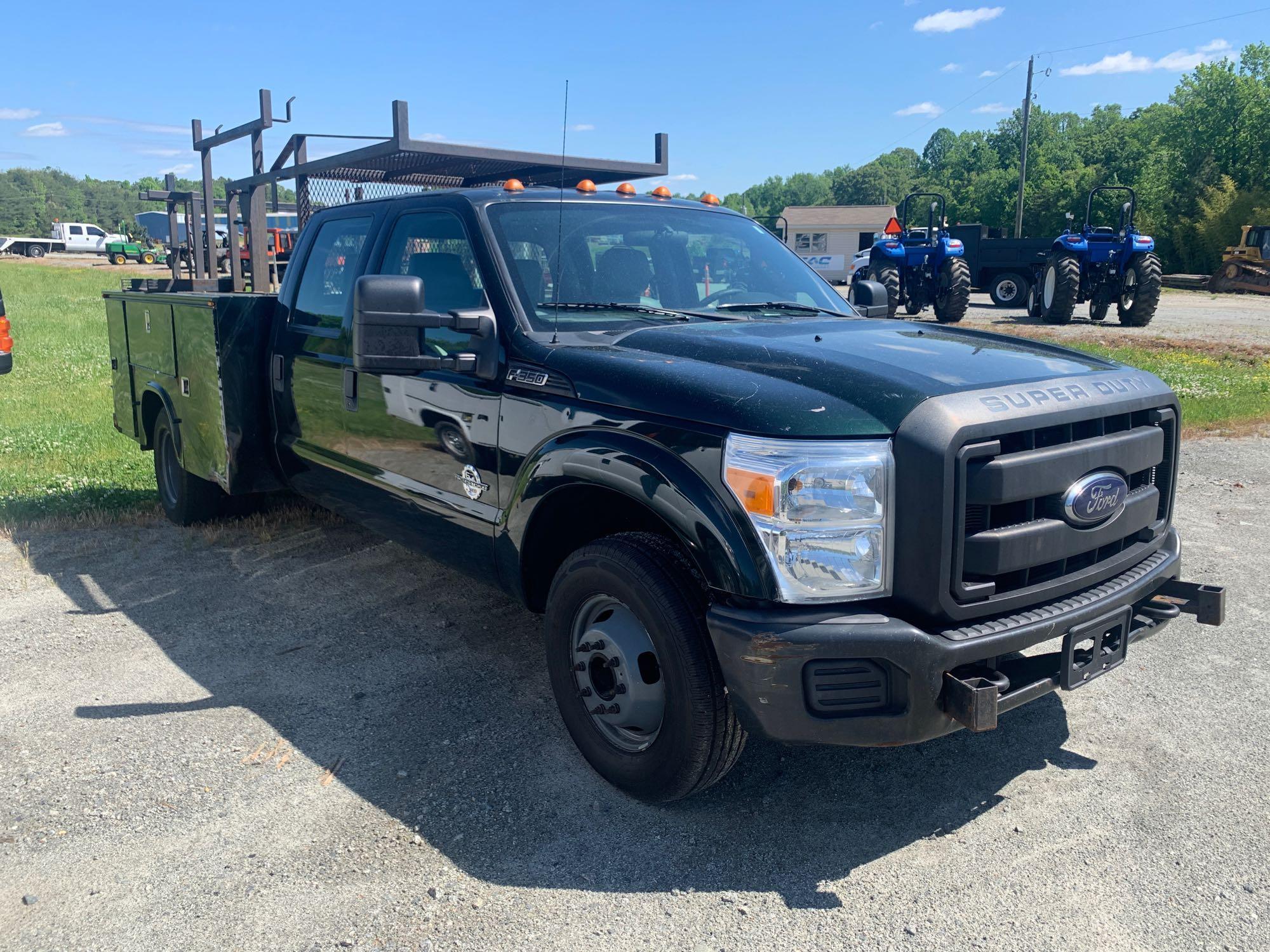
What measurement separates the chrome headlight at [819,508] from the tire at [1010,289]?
22.8 meters

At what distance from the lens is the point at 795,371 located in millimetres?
2943

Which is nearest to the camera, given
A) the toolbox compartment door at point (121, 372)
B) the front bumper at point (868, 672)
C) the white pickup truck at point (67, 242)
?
the front bumper at point (868, 672)

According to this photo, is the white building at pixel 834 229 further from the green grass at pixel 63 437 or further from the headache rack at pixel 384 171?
the headache rack at pixel 384 171

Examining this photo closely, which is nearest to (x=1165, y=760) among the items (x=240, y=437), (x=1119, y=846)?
(x=1119, y=846)

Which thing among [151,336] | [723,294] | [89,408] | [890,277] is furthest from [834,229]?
[723,294]

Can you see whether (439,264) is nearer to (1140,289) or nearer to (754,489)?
(754,489)

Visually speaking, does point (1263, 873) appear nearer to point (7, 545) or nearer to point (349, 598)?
point (349, 598)

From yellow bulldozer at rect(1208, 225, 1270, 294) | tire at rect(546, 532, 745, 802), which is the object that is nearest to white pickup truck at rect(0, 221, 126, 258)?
yellow bulldozer at rect(1208, 225, 1270, 294)

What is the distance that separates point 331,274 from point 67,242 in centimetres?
7657

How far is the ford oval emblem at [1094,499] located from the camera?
9.46 ft

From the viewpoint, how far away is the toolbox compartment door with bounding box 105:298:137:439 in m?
6.59

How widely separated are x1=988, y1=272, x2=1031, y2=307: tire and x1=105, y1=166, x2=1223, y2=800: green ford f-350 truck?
20.8 metres

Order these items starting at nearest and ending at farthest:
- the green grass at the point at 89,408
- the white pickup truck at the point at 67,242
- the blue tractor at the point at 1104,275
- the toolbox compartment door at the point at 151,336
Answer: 1. the toolbox compartment door at the point at 151,336
2. the green grass at the point at 89,408
3. the blue tractor at the point at 1104,275
4. the white pickup truck at the point at 67,242

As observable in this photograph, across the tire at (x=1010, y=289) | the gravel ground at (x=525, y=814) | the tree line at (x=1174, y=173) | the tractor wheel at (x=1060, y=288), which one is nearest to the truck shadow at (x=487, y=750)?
the gravel ground at (x=525, y=814)
